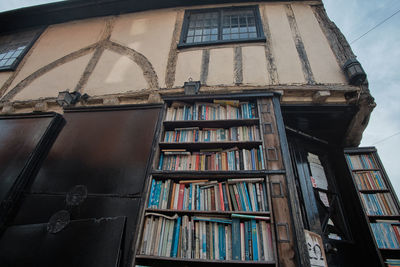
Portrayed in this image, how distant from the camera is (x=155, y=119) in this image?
2.43m

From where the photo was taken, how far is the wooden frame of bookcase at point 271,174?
1.48 metres

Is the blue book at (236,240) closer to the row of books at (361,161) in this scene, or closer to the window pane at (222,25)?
the row of books at (361,161)

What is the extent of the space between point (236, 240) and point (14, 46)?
20.0 ft

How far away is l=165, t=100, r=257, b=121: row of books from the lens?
234 centimetres

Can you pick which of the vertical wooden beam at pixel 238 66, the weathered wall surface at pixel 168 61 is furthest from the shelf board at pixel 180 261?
the vertical wooden beam at pixel 238 66

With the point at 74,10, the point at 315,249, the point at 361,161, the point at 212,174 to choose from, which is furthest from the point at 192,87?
the point at 74,10

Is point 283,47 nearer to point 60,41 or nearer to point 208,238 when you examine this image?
point 208,238

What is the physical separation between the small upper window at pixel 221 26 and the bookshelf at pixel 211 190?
1.44 m

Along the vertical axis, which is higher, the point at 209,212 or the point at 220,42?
the point at 220,42

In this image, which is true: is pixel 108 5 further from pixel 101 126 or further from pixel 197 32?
pixel 101 126

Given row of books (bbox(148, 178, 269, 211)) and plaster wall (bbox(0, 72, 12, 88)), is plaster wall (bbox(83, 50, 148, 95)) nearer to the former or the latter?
row of books (bbox(148, 178, 269, 211))

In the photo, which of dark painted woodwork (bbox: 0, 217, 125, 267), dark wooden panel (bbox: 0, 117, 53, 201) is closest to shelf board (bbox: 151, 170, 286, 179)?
dark painted woodwork (bbox: 0, 217, 125, 267)

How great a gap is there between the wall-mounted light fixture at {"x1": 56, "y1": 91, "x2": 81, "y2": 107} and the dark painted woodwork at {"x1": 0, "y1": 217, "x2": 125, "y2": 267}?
65.6 inches

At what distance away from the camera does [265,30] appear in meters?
3.17
